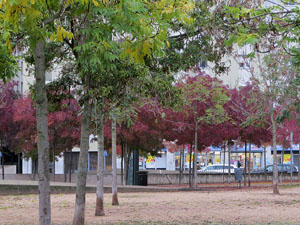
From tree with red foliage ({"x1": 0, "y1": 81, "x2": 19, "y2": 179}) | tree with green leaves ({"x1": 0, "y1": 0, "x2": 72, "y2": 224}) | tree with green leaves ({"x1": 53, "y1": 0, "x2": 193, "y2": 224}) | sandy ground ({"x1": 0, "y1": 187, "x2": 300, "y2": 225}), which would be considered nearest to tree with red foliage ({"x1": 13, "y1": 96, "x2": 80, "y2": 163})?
tree with red foliage ({"x1": 0, "y1": 81, "x2": 19, "y2": 179})

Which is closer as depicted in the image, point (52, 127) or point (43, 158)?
point (43, 158)

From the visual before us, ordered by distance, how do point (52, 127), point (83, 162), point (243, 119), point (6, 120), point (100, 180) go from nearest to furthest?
point (83, 162) < point (100, 180) < point (243, 119) < point (52, 127) < point (6, 120)

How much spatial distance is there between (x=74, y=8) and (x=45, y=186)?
2.89m

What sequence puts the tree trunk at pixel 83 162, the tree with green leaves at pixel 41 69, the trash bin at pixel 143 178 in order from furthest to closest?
the trash bin at pixel 143 178 → the tree trunk at pixel 83 162 → the tree with green leaves at pixel 41 69

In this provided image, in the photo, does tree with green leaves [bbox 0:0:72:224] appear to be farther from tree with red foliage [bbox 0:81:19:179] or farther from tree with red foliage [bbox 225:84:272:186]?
tree with red foliage [bbox 0:81:19:179]

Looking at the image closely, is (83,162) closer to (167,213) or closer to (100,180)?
(100,180)

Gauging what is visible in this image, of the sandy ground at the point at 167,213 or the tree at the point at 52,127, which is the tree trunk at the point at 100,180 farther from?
the tree at the point at 52,127

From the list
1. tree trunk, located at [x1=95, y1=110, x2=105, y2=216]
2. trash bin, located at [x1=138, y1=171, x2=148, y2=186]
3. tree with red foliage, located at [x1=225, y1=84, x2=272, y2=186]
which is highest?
tree with red foliage, located at [x1=225, y1=84, x2=272, y2=186]

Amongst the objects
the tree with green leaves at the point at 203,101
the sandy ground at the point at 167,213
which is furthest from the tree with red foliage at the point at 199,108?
the sandy ground at the point at 167,213

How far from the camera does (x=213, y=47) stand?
1527 cm

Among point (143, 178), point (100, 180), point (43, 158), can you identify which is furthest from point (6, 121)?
point (43, 158)

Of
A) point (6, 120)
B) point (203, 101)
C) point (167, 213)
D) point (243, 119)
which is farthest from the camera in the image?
point (6, 120)

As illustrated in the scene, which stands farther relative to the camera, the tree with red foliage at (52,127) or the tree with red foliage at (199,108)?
the tree with red foliage at (52,127)

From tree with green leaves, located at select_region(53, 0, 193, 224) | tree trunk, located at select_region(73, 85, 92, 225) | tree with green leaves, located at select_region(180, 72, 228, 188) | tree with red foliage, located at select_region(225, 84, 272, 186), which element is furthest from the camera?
tree with red foliage, located at select_region(225, 84, 272, 186)
